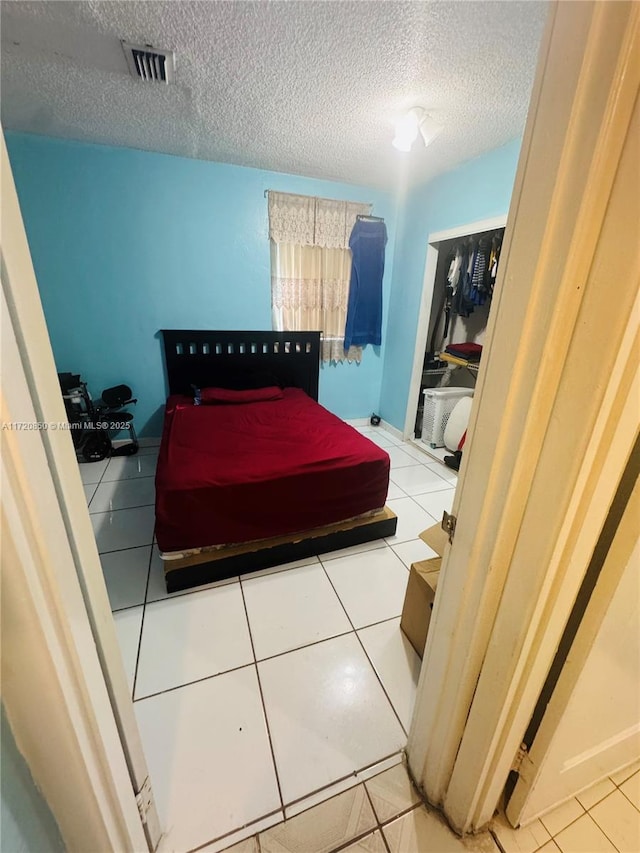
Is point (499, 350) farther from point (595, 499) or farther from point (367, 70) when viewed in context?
point (367, 70)

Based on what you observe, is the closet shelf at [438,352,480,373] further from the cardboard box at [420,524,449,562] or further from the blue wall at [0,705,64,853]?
the blue wall at [0,705,64,853]

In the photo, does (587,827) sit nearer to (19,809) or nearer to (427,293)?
(19,809)

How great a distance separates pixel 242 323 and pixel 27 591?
3.19 m

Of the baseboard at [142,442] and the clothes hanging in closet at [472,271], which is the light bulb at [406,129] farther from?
the baseboard at [142,442]

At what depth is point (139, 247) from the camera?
9.48 ft

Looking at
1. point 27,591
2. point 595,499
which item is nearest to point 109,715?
point 27,591

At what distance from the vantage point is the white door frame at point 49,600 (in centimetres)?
43

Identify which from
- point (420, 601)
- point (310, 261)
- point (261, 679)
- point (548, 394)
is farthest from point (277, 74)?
point (261, 679)

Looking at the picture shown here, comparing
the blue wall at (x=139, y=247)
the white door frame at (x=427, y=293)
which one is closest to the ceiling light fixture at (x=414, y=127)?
the white door frame at (x=427, y=293)

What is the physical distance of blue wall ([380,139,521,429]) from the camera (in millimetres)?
2459

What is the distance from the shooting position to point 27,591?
451 millimetres

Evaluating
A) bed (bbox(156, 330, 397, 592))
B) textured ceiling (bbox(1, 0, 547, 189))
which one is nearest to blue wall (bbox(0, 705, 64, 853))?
bed (bbox(156, 330, 397, 592))

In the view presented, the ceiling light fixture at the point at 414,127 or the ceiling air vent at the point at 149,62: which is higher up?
the ceiling air vent at the point at 149,62

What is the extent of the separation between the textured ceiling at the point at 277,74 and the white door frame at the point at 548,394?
1474 millimetres
